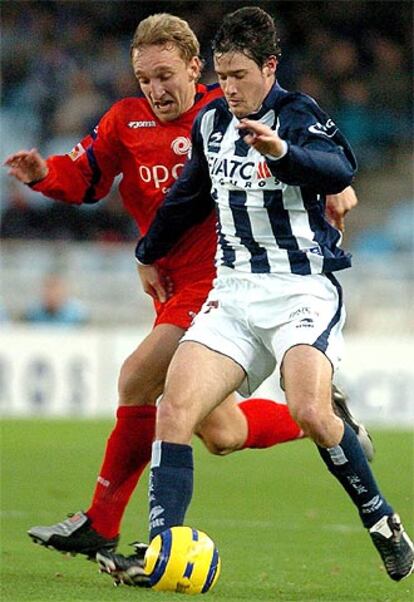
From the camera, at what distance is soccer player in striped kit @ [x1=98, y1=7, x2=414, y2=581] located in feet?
18.7

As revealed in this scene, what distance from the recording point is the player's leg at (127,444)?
6.55 meters

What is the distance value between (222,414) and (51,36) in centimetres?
1360

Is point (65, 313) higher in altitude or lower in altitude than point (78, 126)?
lower

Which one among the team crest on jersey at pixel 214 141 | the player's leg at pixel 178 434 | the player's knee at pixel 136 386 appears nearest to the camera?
the player's leg at pixel 178 434

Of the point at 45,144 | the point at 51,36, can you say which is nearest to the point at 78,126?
the point at 45,144

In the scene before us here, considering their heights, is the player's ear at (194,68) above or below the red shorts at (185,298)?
above

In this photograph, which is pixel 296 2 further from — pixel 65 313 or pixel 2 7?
pixel 65 313

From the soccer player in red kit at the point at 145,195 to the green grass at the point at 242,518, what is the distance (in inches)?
15.1

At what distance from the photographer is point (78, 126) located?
18984 millimetres

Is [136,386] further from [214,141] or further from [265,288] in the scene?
[214,141]

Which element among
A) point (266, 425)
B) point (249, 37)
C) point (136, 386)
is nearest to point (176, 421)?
point (136, 386)

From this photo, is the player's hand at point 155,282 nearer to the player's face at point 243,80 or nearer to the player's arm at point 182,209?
the player's arm at point 182,209

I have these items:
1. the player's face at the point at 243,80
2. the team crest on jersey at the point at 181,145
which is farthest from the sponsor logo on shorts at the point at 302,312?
the team crest on jersey at the point at 181,145

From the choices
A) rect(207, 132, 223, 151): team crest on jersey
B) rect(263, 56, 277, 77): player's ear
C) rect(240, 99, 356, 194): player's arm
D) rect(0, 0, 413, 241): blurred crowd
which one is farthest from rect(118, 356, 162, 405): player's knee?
rect(0, 0, 413, 241): blurred crowd
